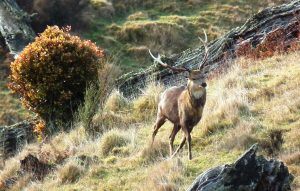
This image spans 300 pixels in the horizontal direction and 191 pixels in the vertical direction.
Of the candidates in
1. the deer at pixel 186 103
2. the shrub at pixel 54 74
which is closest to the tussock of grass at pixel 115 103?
the shrub at pixel 54 74

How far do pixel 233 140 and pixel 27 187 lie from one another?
3377 mm

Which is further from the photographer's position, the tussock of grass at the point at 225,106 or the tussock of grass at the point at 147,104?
the tussock of grass at the point at 147,104

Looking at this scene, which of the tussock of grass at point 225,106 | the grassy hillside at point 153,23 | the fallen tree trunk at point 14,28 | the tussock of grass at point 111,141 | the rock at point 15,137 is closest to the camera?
the tussock of grass at point 225,106

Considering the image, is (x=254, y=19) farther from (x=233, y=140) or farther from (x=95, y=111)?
(x=233, y=140)

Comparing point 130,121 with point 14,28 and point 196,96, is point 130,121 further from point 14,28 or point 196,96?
point 14,28

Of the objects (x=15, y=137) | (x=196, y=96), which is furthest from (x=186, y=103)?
(x=15, y=137)

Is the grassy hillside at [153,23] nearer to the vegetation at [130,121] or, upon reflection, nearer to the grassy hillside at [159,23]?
the grassy hillside at [159,23]

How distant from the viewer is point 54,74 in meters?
12.3

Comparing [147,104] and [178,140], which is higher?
[147,104]

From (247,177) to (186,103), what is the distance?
2014 millimetres

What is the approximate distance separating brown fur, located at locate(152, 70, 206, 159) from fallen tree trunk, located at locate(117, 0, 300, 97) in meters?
5.13

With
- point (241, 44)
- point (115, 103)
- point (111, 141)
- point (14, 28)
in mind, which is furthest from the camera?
point (14, 28)

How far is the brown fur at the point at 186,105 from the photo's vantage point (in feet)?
26.2

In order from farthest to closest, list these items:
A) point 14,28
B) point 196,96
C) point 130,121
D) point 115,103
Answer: point 14,28, point 115,103, point 130,121, point 196,96
